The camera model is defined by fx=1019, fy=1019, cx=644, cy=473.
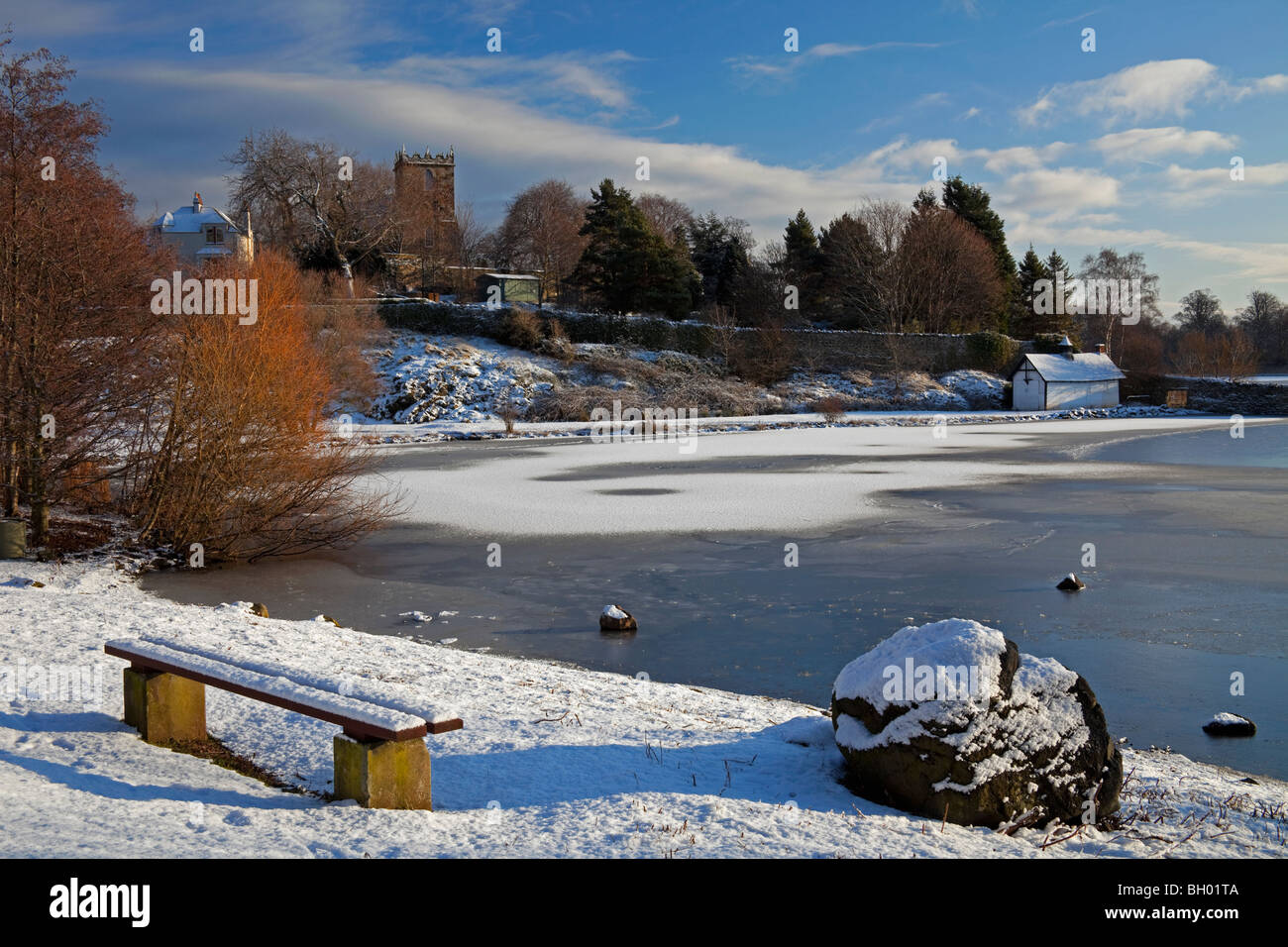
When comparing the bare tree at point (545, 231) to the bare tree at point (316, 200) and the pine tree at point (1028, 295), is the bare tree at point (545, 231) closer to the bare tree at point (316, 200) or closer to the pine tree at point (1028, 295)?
the bare tree at point (316, 200)

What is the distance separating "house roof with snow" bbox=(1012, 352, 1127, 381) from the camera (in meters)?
63.4

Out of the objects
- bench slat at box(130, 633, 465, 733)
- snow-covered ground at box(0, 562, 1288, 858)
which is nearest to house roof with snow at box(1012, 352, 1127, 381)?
snow-covered ground at box(0, 562, 1288, 858)

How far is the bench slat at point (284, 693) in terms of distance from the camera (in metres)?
4.56

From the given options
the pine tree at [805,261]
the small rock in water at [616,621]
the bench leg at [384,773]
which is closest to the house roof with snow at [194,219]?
the pine tree at [805,261]

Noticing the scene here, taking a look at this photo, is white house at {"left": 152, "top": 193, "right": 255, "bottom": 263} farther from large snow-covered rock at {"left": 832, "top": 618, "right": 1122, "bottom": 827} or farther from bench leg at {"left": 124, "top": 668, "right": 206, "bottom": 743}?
large snow-covered rock at {"left": 832, "top": 618, "right": 1122, "bottom": 827}

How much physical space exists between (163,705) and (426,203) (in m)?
78.7

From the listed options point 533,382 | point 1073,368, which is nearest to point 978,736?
point 533,382

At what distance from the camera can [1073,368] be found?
213 ft

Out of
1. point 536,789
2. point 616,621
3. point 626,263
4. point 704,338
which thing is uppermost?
point 626,263

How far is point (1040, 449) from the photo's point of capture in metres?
34.5

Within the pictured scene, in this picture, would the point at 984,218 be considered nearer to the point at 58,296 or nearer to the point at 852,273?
the point at 852,273

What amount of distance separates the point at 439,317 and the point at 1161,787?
53801 millimetres

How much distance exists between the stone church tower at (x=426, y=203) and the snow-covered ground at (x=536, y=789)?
2349 inches

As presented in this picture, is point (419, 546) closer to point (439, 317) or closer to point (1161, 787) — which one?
point (1161, 787)
